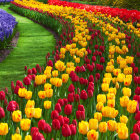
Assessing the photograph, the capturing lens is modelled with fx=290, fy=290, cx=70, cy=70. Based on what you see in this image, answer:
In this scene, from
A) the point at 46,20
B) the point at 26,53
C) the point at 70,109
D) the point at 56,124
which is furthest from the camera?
the point at 46,20

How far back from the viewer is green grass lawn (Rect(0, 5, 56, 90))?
538cm

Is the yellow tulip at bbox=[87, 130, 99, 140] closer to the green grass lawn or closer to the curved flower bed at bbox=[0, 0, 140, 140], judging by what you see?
the curved flower bed at bbox=[0, 0, 140, 140]

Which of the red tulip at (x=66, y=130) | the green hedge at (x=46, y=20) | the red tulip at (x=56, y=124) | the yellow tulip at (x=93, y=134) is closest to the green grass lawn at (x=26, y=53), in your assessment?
the green hedge at (x=46, y=20)

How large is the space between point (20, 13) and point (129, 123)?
16563 mm

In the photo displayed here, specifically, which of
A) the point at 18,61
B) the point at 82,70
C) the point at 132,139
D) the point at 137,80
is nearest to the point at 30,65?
the point at 18,61

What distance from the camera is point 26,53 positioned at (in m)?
7.41

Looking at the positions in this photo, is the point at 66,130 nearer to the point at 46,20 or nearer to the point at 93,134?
the point at 93,134

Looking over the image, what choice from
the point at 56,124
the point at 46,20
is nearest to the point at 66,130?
the point at 56,124

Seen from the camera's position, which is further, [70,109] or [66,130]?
[70,109]

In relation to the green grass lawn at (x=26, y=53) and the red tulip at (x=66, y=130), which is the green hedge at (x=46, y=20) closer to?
the green grass lawn at (x=26, y=53)

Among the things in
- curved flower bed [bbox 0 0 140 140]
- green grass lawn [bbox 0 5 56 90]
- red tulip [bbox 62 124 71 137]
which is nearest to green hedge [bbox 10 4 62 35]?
green grass lawn [bbox 0 5 56 90]

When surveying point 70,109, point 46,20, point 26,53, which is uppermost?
point 70,109

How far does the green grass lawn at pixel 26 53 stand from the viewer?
5.38 meters

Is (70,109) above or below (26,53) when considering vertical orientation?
above
